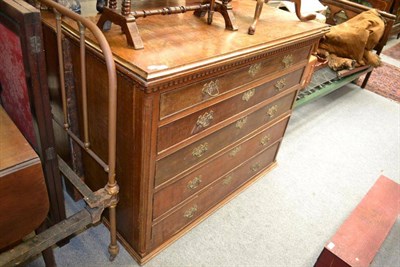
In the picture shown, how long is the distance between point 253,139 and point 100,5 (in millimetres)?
1040

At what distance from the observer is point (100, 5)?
52.8 inches

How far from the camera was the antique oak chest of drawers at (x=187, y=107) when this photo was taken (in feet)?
3.69

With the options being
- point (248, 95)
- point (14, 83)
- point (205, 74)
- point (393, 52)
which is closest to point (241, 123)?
point (248, 95)

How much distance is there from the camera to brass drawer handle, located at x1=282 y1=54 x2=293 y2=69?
5.39 feet

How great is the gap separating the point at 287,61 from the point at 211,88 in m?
0.59

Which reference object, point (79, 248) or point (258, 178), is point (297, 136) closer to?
point (258, 178)

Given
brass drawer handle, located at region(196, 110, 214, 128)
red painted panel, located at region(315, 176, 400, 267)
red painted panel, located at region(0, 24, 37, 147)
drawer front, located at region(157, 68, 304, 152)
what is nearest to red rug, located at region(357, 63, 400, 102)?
red painted panel, located at region(315, 176, 400, 267)

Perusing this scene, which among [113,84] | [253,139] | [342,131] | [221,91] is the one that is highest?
[113,84]

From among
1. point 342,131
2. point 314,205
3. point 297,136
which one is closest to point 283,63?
point 314,205

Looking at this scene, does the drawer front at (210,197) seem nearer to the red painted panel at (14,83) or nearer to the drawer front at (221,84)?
→ the drawer front at (221,84)

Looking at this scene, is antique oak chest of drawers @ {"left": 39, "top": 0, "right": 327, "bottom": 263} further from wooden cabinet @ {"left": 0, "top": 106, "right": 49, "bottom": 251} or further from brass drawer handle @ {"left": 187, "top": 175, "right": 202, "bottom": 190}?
wooden cabinet @ {"left": 0, "top": 106, "right": 49, "bottom": 251}

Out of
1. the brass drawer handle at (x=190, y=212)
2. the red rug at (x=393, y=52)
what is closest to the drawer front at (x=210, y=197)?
the brass drawer handle at (x=190, y=212)

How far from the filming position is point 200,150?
1464 mm

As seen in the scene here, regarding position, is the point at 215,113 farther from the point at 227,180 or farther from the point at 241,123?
the point at 227,180
